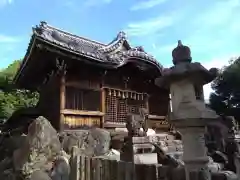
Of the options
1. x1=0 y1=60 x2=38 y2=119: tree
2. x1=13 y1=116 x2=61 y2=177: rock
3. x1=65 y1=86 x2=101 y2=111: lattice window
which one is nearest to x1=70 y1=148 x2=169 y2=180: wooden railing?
x1=13 y1=116 x2=61 y2=177: rock

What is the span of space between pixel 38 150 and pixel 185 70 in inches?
249

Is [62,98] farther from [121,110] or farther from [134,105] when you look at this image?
[134,105]

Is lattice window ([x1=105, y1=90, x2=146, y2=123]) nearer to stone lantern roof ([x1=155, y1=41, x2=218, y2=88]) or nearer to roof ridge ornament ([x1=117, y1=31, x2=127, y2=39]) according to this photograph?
roof ridge ornament ([x1=117, y1=31, x2=127, y2=39])

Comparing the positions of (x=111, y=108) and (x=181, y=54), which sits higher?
(x=111, y=108)

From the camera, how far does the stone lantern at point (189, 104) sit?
10.2ft

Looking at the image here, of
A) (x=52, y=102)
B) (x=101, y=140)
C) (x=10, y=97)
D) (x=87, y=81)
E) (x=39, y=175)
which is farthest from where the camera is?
(x=10, y=97)

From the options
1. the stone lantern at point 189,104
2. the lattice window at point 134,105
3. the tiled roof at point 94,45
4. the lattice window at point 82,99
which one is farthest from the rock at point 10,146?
the stone lantern at point 189,104

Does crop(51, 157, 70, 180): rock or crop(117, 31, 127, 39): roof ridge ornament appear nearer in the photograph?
crop(51, 157, 70, 180): rock

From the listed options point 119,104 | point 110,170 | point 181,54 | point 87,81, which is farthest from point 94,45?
point 181,54

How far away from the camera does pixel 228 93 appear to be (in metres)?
30.0

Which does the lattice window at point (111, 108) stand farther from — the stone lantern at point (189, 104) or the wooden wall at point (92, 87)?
the stone lantern at point (189, 104)

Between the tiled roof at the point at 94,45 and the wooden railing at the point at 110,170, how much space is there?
21.1 feet

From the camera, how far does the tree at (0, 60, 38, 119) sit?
1016 inches

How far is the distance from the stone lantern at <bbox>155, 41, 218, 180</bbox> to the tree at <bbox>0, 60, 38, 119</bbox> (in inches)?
941
